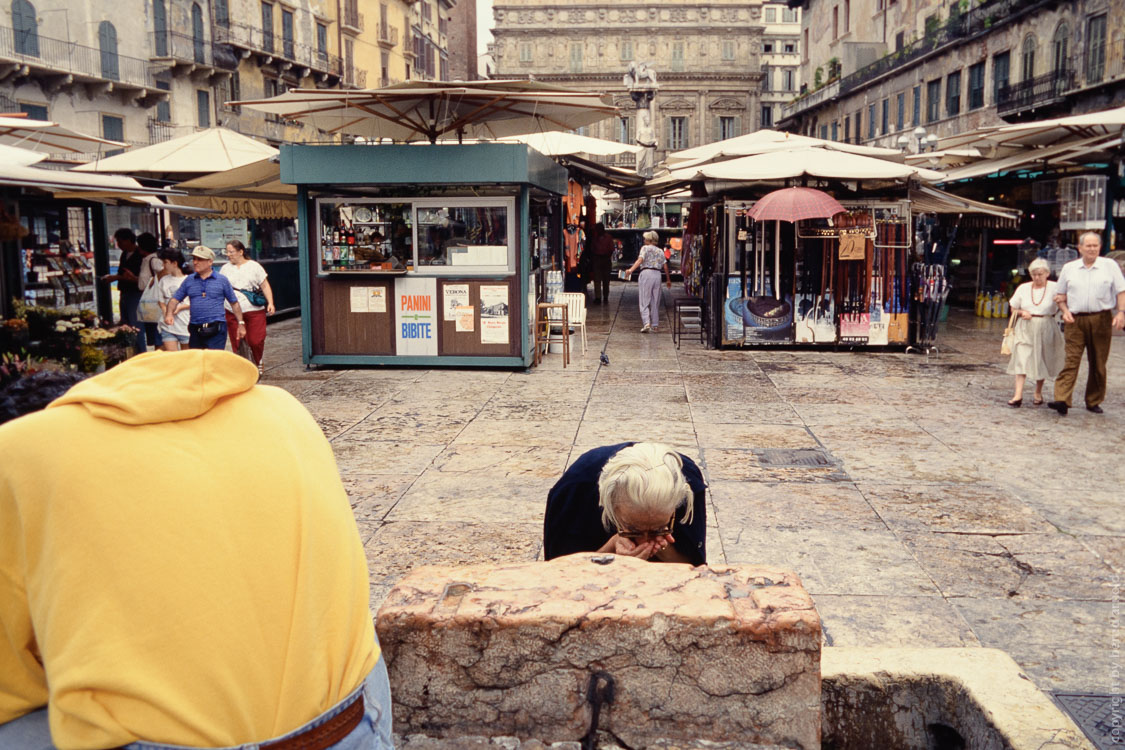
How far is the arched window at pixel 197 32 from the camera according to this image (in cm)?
3579

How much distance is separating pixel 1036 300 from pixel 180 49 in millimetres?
32523

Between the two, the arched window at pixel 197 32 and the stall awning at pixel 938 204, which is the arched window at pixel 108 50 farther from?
the stall awning at pixel 938 204

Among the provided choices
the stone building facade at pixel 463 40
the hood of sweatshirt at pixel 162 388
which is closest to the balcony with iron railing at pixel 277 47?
the stone building facade at pixel 463 40

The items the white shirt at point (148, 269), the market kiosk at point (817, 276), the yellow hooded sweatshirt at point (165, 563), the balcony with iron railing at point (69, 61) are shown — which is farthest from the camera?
the balcony with iron railing at point (69, 61)

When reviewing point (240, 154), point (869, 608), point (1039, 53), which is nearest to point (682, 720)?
point (869, 608)

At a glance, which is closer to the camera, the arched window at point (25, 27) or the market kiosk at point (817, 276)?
the market kiosk at point (817, 276)

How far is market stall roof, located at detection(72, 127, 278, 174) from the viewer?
14.1m

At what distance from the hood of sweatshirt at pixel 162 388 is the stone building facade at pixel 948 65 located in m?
26.5

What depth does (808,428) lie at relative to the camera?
8.73 m

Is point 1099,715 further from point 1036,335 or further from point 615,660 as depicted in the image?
point 1036,335

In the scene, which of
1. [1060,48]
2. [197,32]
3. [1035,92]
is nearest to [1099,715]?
[1060,48]

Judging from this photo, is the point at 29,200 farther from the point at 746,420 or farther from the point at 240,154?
the point at 746,420

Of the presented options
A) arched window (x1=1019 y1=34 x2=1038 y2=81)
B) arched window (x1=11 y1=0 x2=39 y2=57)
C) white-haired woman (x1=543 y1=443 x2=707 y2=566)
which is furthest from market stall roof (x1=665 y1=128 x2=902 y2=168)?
arched window (x1=11 y1=0 x2=39 y2=57)

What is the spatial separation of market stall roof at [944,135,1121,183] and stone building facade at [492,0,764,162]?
184 ft
